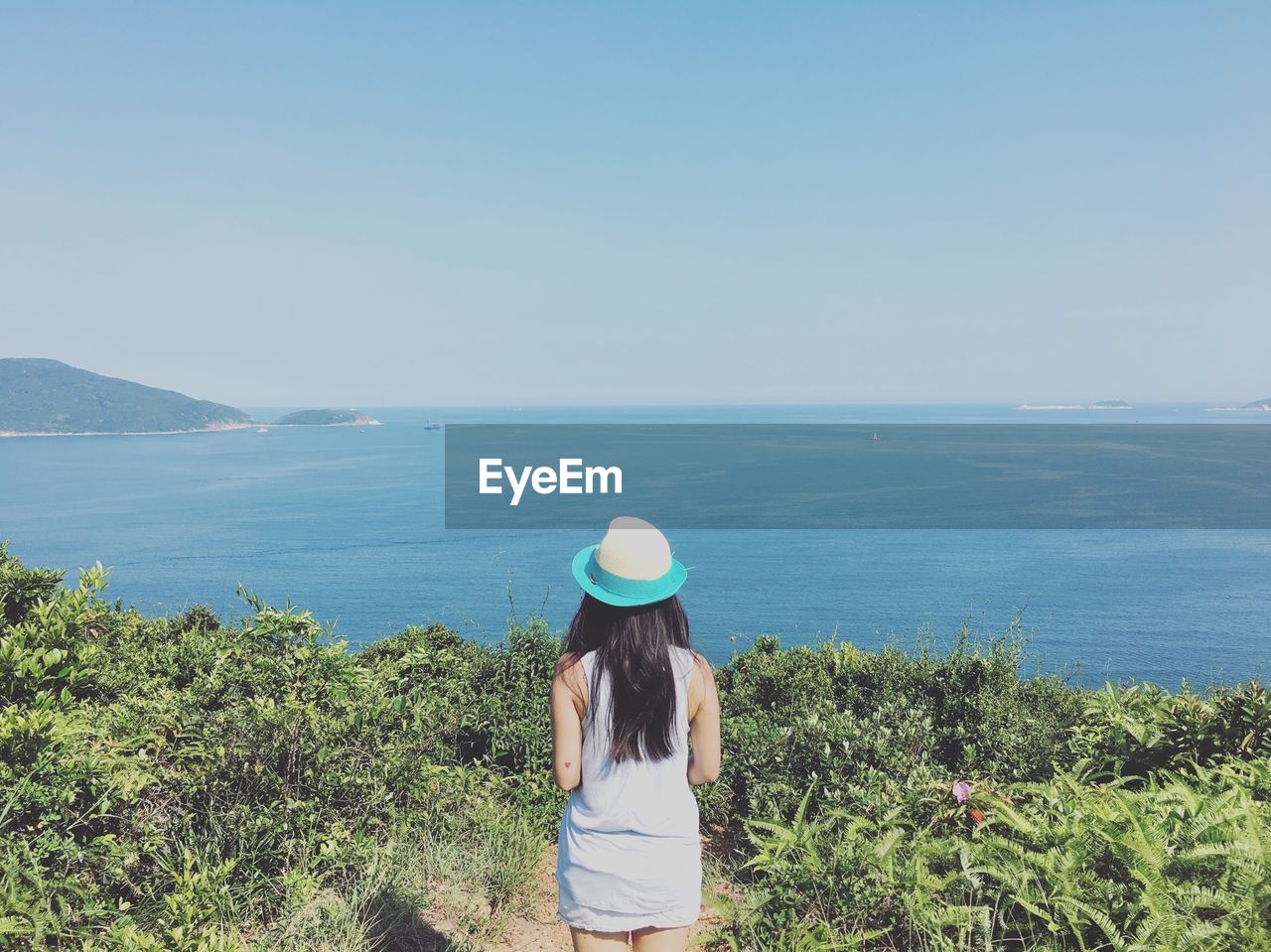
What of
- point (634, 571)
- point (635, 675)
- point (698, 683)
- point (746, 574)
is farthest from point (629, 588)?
point (746, 574)

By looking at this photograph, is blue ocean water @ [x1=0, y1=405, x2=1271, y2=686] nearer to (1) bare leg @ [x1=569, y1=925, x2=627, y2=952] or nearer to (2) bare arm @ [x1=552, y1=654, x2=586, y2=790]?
(1) bare leg @ [x1=569, y1=925, x2=627, y2=952]

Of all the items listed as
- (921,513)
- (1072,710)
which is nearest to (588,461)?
(921,513)

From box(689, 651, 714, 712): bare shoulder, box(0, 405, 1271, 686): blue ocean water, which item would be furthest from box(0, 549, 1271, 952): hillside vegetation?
box(0, 405, 1271, 686): blue ocean water

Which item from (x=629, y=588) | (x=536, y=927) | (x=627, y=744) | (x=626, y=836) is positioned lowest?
(x=536, y=927)

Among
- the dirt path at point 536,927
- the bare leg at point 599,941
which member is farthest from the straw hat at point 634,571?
the dirt path at point 536,927

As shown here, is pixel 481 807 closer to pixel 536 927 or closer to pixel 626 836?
pixel 536 927

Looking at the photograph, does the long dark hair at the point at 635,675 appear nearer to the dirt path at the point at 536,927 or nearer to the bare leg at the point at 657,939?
the bare leg at the point at 657,939

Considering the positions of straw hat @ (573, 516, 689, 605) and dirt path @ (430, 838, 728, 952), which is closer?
straw hat @ (573, 516, 689, 605)

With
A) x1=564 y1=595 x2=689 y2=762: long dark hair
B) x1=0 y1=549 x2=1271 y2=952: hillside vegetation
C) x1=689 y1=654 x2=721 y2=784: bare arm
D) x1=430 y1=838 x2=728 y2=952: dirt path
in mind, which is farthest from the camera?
x1=430 y1=838 x2=728 y2=952: dirt path
